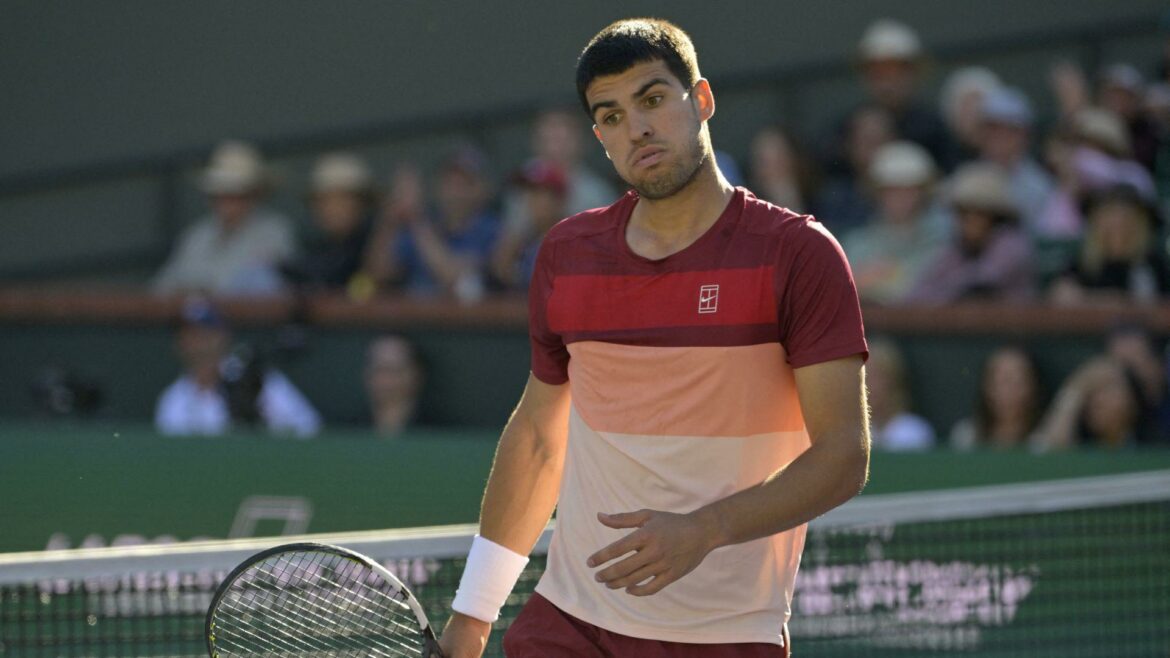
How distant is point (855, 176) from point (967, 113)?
607 mm

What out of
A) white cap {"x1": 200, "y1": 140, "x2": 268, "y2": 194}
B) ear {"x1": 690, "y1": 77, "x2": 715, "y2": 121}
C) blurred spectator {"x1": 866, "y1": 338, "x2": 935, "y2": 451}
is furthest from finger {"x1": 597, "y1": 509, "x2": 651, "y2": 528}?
white cap {"x1": 200, "y1": 140, "x2": 268, "y2": 194}

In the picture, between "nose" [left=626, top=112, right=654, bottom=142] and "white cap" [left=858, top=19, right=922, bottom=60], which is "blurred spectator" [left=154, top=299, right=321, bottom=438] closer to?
"white cap" [left=858, top=19, right=922, bottom=60]

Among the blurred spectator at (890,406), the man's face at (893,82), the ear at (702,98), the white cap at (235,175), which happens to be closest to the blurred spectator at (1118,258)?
the blurred spectator at (890,406)

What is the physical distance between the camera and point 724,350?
10.3 feet

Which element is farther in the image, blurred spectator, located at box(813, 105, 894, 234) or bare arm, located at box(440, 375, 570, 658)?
blurred spectator, located at box(813, 105, 894, 234)

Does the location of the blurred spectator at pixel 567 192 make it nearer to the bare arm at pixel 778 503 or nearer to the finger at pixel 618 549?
the bare arm at pixel 778 503

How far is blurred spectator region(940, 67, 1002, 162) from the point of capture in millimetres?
9039

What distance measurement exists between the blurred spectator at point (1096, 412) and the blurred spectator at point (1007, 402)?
74mm

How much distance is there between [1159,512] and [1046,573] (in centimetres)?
41

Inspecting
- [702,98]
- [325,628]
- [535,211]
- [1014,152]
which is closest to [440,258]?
[535,211]

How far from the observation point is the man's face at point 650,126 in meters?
3.14

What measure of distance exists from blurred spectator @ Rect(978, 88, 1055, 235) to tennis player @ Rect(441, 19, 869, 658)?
18.3 feet

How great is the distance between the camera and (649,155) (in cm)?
315

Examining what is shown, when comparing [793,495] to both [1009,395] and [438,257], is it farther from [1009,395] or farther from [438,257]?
[438,257]
